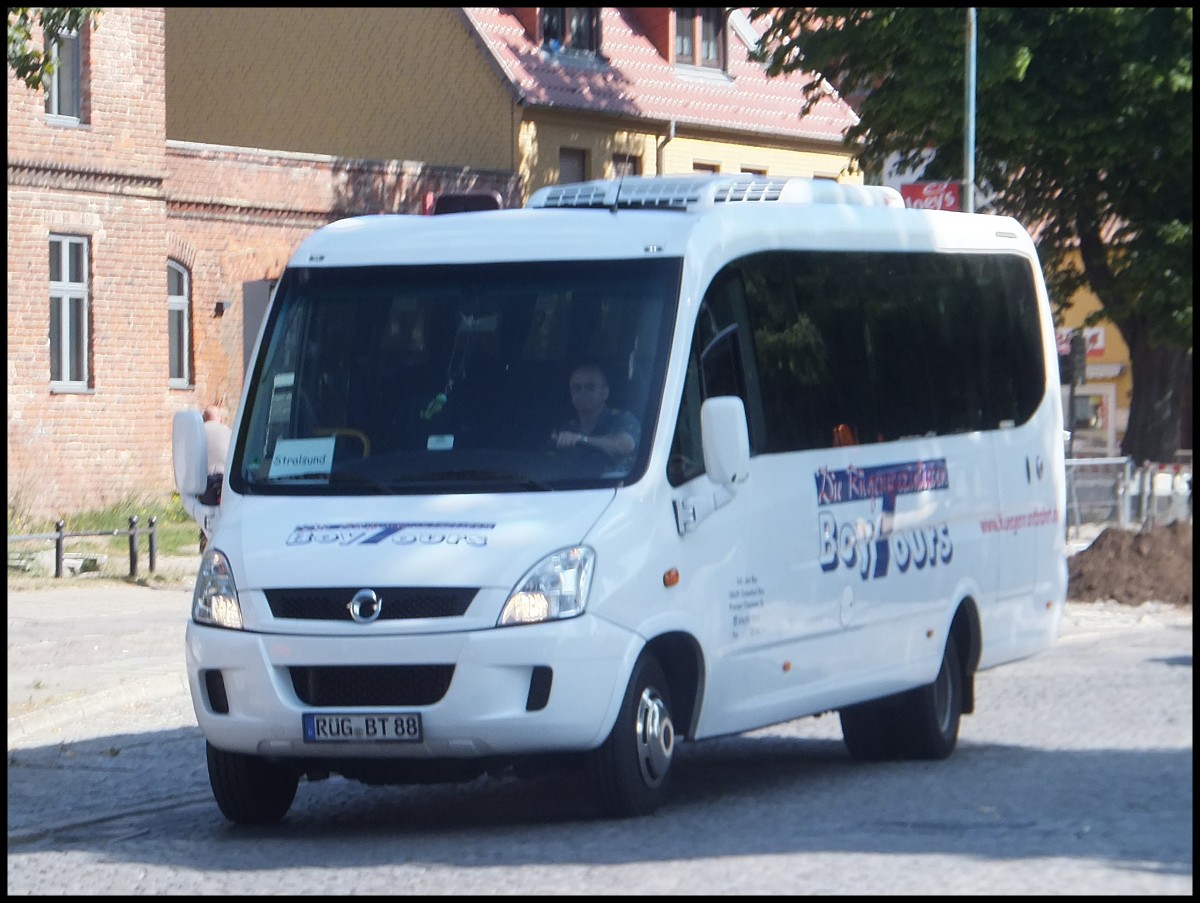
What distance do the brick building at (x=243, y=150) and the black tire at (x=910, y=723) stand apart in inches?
614

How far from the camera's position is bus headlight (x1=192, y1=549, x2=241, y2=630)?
28.9ft

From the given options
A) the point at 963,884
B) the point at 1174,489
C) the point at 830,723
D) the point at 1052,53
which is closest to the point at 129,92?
the point at 1052,53

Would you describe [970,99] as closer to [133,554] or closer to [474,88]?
[133,554]

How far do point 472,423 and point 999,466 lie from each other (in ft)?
12.6

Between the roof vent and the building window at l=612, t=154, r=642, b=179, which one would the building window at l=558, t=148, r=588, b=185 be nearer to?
the building window at l=612, t=154, r=642, b=179

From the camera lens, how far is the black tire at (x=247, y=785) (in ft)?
29.8

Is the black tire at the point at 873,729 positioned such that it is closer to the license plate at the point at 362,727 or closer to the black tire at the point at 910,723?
the black tire at the point at 910,723

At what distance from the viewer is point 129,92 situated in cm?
2969

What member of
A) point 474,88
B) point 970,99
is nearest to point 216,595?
point 970,99

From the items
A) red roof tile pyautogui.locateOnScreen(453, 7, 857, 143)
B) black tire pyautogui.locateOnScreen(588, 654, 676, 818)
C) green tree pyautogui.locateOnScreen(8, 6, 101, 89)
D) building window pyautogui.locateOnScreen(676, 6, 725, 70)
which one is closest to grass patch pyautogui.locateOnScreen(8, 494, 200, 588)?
green tree pyautogui.locateOnScreen(8, 6, 101, 89)

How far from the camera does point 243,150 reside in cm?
3197

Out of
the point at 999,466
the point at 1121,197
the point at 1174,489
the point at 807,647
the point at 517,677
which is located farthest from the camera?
the point at 1121,197

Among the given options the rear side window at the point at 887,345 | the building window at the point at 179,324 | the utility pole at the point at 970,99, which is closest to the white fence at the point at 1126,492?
the utility pole at the point at 970,99

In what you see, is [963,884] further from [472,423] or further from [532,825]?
[472,423]
